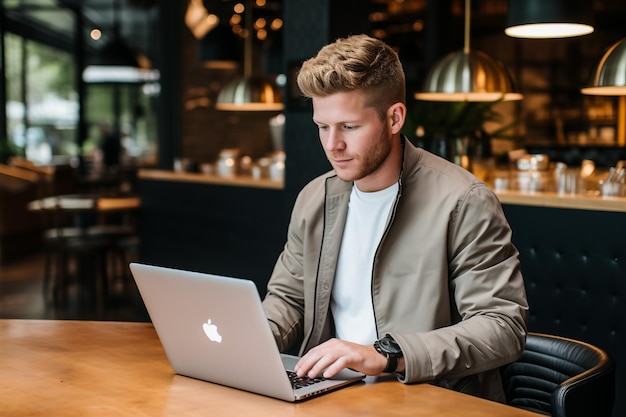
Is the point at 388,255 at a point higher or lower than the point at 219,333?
higher

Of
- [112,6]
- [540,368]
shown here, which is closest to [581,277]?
[540,368]

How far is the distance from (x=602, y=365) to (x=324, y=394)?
2.31ft

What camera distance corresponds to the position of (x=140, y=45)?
19734mm

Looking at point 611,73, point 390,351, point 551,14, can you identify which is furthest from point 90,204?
point 390,351

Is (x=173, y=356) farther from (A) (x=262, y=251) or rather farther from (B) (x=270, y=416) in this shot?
(A) (x=262, y=251)

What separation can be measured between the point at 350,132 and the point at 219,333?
0.60 m

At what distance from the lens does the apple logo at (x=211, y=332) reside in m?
1.80

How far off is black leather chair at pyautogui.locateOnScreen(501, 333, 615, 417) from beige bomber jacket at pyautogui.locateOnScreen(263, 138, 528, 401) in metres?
0.15

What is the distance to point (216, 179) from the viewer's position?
692cm

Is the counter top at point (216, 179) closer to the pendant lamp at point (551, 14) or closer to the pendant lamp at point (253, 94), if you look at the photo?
the pendant lamp at point (253, 94)

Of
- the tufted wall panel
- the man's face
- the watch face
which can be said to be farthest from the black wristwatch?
the tufted wall panel

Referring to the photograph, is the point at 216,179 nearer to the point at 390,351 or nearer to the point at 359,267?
the point at 359,267

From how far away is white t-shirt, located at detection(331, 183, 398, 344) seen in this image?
2246 millimetres

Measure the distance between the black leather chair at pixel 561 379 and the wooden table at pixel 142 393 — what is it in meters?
0.31
